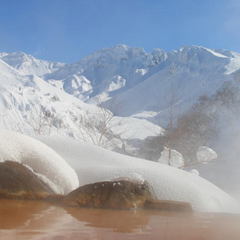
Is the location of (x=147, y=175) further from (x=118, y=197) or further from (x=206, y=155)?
(x=206, y=155)

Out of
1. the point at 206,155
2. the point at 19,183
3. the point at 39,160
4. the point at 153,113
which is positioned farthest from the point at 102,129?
the point at 153,113

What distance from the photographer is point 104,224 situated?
2363 mm

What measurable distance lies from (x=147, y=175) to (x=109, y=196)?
761 mm

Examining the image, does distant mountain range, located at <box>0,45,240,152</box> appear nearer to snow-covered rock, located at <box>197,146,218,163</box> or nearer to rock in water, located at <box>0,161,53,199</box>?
snow-covered rock, located at <box>197,146,218,163</box>

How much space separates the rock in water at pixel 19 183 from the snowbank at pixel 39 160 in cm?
12

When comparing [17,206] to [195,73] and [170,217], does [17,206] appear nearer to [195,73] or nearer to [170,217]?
[170,217]

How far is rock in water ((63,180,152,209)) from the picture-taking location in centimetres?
312

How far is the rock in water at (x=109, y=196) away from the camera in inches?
123

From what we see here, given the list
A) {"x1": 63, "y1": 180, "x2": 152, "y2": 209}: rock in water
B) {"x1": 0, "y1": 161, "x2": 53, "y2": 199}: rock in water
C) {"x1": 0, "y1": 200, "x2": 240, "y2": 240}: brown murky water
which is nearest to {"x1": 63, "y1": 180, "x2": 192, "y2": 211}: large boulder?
{"x1": 63, "y1": 180, "x2": 152, "y2": 209}: rock in water

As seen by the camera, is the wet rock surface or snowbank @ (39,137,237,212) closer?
the wet rock surface

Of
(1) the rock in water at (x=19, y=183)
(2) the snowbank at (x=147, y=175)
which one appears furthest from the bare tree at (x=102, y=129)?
(1) the rock in water at (x=19, y=183)

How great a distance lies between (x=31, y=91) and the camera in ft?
227

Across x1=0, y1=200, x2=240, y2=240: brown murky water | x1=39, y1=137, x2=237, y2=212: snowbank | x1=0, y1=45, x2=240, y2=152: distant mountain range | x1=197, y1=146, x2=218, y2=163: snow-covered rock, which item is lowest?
x1=0, y1=200, x2=240, y2=240: brown murky water

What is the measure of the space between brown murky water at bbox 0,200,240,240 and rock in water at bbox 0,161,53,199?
0.20 metres
